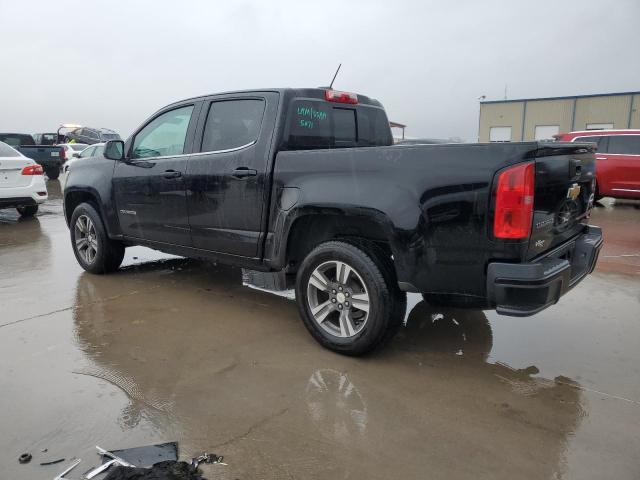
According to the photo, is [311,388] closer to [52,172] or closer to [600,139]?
[600,139]

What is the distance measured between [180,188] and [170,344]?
1.45 m

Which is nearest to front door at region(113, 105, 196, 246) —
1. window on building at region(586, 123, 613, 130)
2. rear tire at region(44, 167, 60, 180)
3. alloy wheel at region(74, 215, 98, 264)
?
alloy wheel at region(74, 215, 98, 264)

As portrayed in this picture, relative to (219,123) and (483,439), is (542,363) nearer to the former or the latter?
(483,439)

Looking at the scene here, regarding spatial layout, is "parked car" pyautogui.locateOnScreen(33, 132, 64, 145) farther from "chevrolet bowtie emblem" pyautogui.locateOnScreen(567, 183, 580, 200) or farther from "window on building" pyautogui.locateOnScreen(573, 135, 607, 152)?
"chevrolet bowtie emblem" pyautogui.locateOnScreen(567, 183, 580, 200)

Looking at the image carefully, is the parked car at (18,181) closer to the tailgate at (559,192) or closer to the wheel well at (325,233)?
the wheel well at (325,233)

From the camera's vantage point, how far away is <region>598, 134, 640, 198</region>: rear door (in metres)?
10.9

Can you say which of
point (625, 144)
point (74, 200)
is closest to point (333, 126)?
point (74, 200)

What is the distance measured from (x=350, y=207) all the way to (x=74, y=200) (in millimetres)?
Result: 4088

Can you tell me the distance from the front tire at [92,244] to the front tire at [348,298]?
285 cm

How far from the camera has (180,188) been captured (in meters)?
4.44

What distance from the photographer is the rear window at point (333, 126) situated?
3900 millimetres

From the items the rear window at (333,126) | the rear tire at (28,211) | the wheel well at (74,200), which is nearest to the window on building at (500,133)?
the rear tire at (28,211)

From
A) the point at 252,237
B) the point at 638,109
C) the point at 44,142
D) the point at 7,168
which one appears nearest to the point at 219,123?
the point at 252,237

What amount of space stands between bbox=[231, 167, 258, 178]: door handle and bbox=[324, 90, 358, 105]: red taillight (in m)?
0.91
